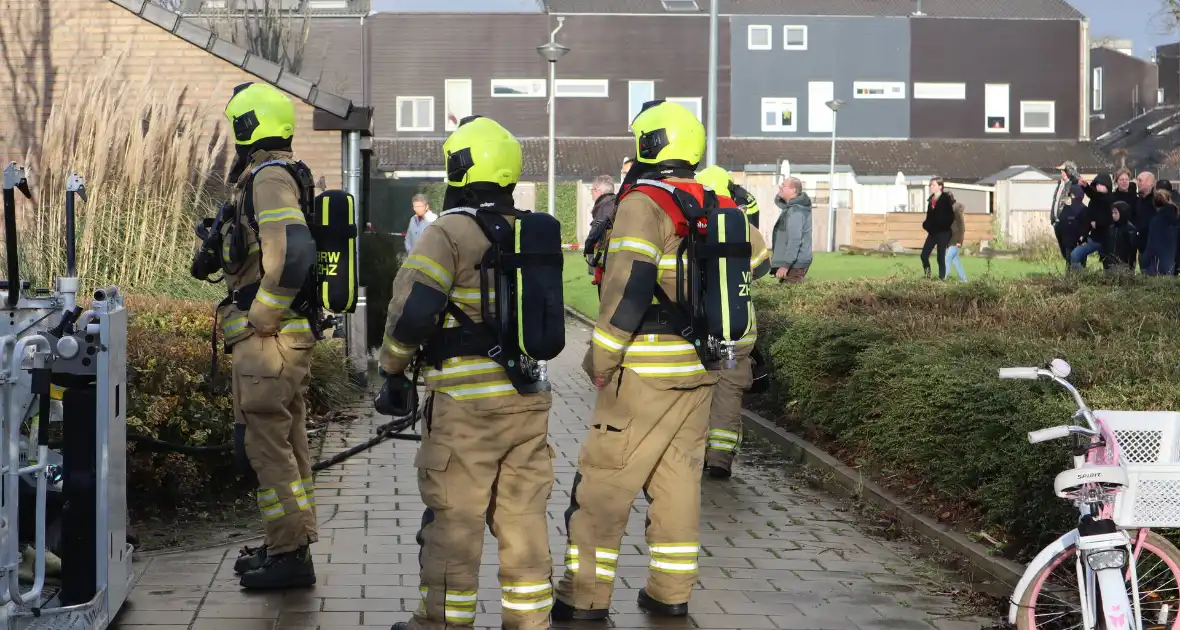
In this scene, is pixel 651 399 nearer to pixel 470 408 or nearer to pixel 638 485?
pixel 638 485

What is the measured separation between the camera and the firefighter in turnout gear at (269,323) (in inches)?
236

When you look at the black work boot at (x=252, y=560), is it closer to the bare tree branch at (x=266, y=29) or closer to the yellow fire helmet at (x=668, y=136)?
the yellow fire helmet at (x=668, y=136)

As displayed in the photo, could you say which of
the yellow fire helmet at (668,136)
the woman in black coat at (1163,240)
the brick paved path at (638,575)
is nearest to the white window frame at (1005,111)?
the woman in black coat at (1163,240)

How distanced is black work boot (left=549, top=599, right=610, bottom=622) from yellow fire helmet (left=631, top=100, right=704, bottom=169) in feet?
6.16

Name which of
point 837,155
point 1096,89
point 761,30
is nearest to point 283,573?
point 837,155

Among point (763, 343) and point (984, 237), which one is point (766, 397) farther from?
point (984, 237)

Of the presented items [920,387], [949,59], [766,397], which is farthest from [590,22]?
[920,387]

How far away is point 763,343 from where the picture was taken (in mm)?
11266

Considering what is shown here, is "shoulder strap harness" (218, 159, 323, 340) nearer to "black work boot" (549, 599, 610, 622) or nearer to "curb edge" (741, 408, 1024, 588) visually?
"black work boot" (549, 599, 610, 622)

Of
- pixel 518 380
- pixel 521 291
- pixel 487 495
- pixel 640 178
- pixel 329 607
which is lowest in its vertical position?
pixel 329 607

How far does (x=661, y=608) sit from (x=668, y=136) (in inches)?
77.6

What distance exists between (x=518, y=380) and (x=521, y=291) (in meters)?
0.32

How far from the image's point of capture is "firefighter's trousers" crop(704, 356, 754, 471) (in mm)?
9023

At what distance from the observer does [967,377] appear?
Result: 7602mm
